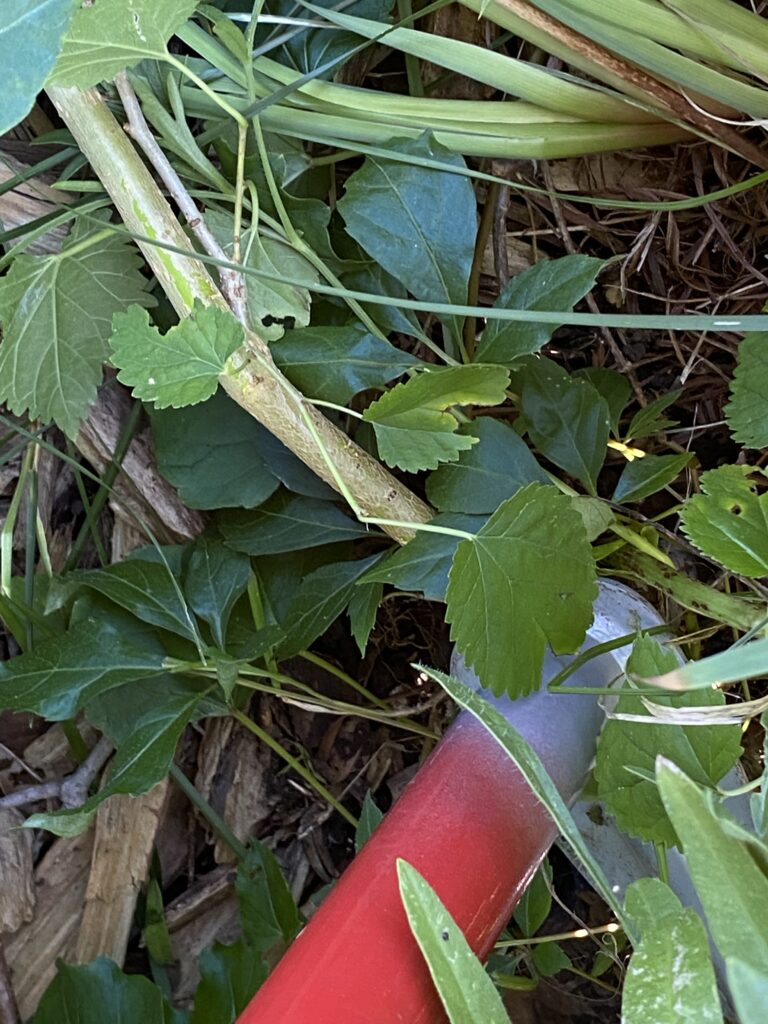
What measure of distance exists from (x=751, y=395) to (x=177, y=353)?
0.37 m

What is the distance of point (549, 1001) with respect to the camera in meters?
0.87

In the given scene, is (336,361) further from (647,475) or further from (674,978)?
(674,978)

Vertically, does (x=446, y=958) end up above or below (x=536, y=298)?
below

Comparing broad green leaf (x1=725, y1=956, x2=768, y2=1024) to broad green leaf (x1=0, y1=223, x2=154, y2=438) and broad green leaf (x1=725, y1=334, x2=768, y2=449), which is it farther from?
broad green leaf (x1=0, y1=223, x2=154, y2=438)

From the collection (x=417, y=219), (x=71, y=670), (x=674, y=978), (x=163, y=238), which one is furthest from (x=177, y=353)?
(x=674, y=978)

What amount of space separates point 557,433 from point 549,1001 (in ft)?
1.86

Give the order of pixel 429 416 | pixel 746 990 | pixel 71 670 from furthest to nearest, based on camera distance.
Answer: pixel 71 670, pixel 429 416, pixel 746 990

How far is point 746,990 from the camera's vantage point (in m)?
0.26

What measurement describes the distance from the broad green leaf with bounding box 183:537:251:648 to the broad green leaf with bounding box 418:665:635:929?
1.07 feet

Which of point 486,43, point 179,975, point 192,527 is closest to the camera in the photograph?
point 486,43

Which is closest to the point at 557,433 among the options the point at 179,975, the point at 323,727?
the point at 323,727

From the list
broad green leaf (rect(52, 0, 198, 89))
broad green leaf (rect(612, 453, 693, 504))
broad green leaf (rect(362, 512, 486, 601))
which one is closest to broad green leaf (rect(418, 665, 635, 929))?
broad green leaf (rect(362, 512, 486, 601))

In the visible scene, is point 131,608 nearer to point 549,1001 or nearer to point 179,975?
point 179,975

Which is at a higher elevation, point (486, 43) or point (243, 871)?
point (486, 43)
